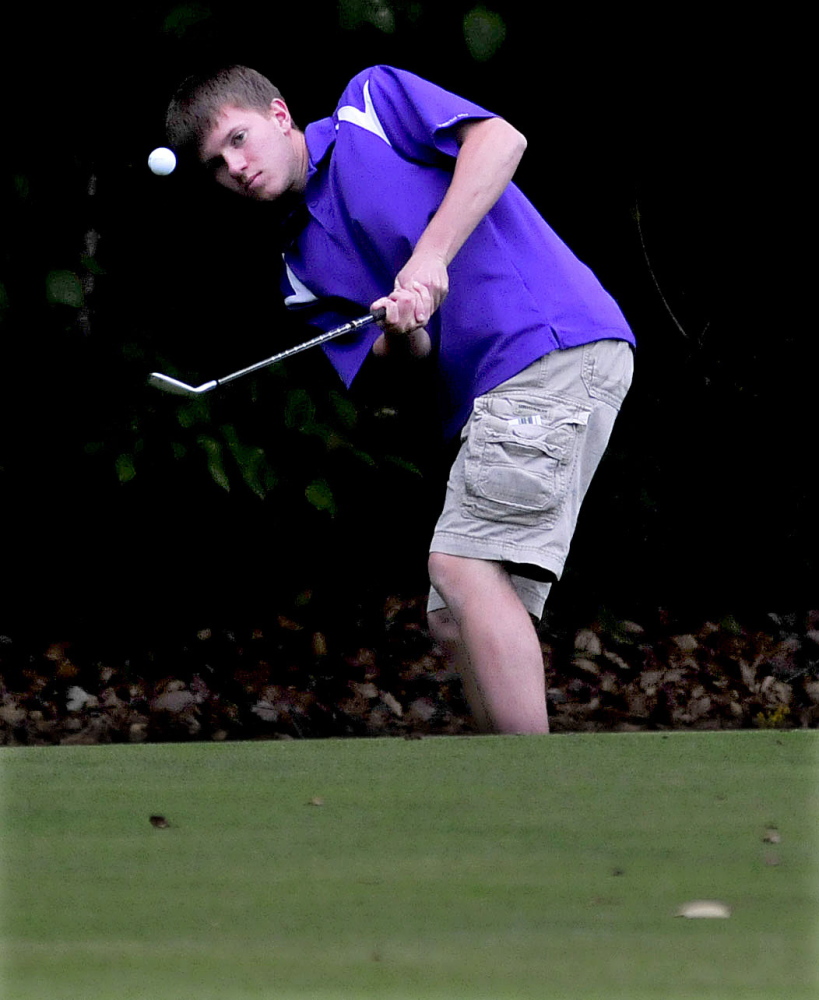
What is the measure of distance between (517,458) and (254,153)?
2.75ft

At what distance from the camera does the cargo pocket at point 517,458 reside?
9.61 feet

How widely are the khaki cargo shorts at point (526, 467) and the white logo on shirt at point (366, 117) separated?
Answer: 1.92 feet

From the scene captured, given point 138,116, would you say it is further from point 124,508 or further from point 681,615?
point 681,615

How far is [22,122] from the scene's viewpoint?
4766 millimetres

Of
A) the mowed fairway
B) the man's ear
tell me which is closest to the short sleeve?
the man's ear

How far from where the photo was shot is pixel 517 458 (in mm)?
2932

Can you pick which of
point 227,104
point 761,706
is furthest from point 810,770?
point 761,706

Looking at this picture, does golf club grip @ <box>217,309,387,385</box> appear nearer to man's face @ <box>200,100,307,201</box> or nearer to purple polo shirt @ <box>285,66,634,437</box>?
purple polo shirt @ <box>285,66,634,437</box>

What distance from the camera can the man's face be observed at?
3.13 meters

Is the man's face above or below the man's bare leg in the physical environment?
above

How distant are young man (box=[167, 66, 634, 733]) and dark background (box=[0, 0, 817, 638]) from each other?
1076 millimetres

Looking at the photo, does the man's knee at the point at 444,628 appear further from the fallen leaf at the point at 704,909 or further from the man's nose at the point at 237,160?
the fallen leaf at the point at 704,909

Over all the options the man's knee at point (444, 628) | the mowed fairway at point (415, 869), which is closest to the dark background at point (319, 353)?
the man's knee at point (444, 628)

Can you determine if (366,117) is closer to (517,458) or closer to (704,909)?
(517,458)
